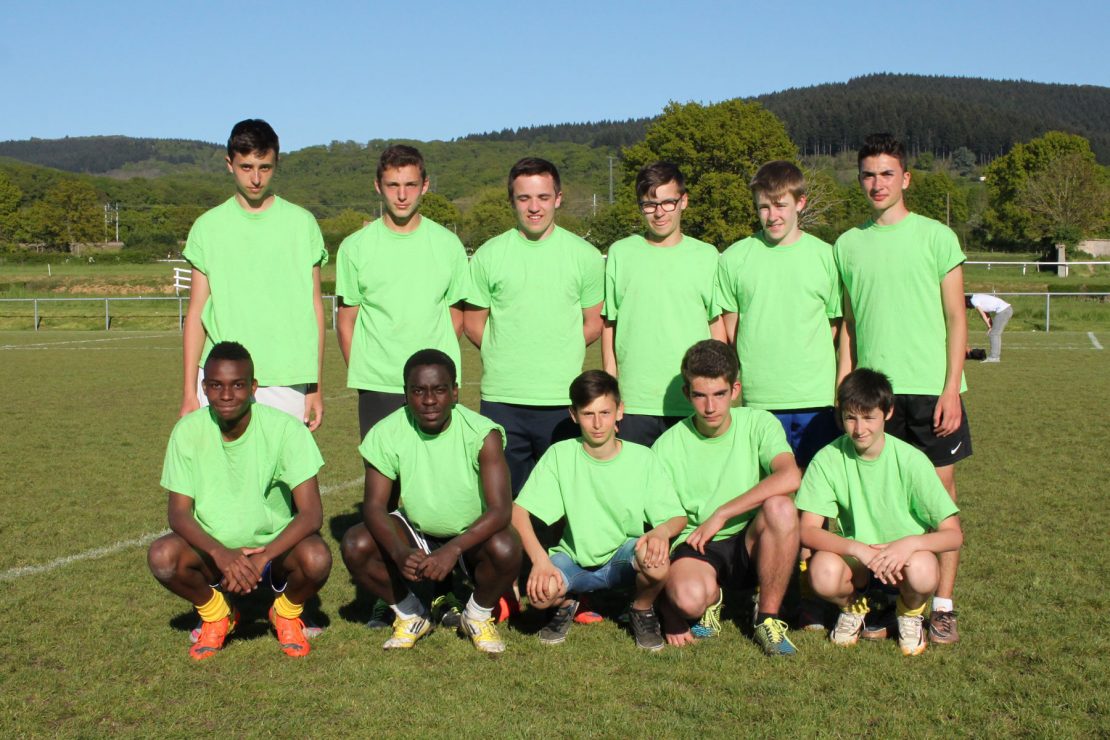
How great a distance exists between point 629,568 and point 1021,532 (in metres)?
3.03

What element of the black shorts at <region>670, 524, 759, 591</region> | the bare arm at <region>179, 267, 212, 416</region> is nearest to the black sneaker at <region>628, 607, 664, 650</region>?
the black shorts at <region>670, 524, 759, 591</region>

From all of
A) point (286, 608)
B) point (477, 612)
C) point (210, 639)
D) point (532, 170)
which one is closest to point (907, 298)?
point (532, 170)

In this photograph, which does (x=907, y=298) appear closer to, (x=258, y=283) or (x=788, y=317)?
(x=788, y=317)

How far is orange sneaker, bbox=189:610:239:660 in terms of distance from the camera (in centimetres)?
421

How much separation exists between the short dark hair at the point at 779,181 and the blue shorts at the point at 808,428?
3.32 ft

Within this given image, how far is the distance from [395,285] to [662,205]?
51.4 inches

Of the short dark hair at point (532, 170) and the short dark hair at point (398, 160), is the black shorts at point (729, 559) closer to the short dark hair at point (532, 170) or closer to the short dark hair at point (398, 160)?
the short dark hair at point (532, 170)

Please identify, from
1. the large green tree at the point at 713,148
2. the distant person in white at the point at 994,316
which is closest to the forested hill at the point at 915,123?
the large green tree at the point at 713,148

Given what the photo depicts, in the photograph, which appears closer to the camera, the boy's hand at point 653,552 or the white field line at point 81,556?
the boy's hand at point 653,552

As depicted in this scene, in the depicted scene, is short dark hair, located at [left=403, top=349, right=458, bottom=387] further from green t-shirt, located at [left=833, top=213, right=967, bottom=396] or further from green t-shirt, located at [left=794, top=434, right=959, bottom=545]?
green t-shirt, located at [left=833, top=213, right=967, bottom=396]

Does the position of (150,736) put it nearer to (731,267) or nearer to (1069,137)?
(731,267)

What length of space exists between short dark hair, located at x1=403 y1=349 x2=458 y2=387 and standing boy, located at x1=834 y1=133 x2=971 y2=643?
1.86 m

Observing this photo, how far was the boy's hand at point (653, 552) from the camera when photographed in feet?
13.6

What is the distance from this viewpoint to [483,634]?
14.0 ft
